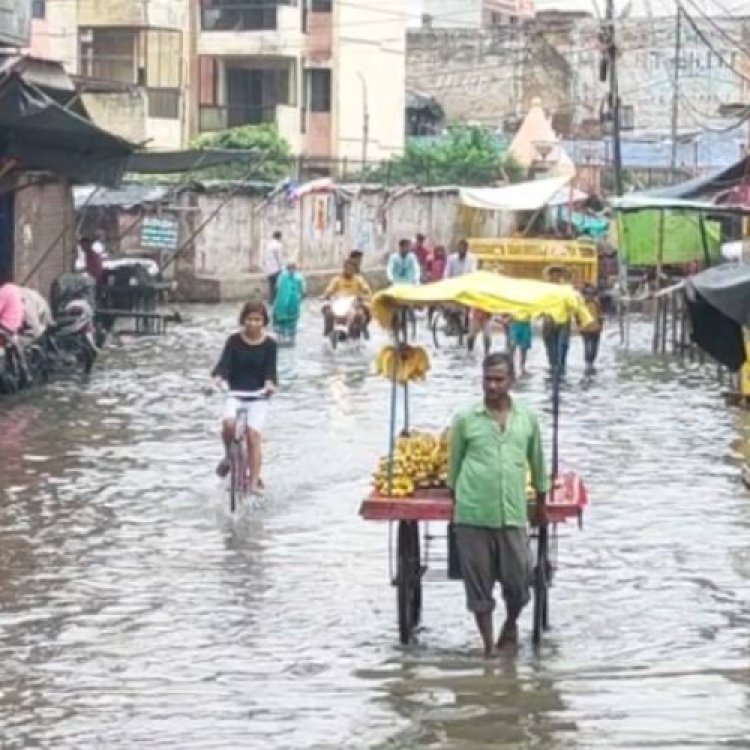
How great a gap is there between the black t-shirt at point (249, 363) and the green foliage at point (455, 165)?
46.6m

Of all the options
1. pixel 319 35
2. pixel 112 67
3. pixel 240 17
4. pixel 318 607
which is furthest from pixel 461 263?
pixel 319 35

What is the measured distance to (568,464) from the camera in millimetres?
19031

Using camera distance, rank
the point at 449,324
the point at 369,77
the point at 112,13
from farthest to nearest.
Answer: the point at 369,77 < the point at 112,13 < the point at 449,324

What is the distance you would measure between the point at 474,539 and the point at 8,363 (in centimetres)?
1372

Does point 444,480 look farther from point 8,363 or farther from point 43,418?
point 8,363

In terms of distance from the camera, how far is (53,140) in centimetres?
2561

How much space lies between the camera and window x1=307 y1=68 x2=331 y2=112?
215 feet

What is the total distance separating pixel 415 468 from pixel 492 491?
2.43ft

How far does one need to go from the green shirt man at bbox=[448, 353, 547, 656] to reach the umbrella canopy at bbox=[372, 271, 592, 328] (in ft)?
2.17

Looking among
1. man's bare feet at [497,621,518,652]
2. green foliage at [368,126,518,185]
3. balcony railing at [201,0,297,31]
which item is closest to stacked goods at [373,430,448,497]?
man's bare feet at [497,621,518,652]

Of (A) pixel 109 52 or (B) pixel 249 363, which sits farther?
(A) pixel 109 52

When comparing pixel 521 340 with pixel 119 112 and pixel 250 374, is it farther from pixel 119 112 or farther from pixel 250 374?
pixel 119 112

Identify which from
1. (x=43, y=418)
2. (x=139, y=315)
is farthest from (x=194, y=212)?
(x=43, y=418)

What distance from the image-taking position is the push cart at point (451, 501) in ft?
37.6
